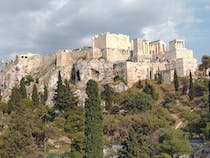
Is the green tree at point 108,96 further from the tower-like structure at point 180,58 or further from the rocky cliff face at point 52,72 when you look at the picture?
the tower-like structure at point 180,58

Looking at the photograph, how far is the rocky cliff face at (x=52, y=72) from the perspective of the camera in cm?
6334

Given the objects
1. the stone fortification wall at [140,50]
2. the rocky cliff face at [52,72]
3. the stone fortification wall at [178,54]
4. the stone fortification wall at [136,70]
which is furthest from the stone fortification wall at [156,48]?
the rocky cliff face at [52,72]

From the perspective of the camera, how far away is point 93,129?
25.3m

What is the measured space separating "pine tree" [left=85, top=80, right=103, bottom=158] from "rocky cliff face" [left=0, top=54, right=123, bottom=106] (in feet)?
107

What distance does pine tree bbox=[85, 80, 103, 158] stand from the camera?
24.9 metres

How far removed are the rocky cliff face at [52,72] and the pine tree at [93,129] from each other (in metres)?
32.6

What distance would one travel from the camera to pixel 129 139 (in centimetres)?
2681

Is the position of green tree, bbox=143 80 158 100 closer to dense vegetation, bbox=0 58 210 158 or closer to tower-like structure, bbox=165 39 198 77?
dense vegetation, bbox=0 58 210 158

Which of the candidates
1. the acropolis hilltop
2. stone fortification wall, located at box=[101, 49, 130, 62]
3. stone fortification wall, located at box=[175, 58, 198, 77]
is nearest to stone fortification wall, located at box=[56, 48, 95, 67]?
the acropolis hilltop

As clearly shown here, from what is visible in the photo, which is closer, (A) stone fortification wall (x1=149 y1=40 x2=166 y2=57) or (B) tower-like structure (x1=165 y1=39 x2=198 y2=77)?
(B) tower-like structure (x1=165 y1=39 x2=198 y2=77)

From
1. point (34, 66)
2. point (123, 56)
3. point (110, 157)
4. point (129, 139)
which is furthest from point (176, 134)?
point (34, 66)

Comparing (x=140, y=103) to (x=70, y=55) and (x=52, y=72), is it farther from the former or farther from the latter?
(x=70, y=55)

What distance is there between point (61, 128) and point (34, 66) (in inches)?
1241

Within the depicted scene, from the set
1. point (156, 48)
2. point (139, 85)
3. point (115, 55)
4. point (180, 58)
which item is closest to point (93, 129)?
point (139, 85)
